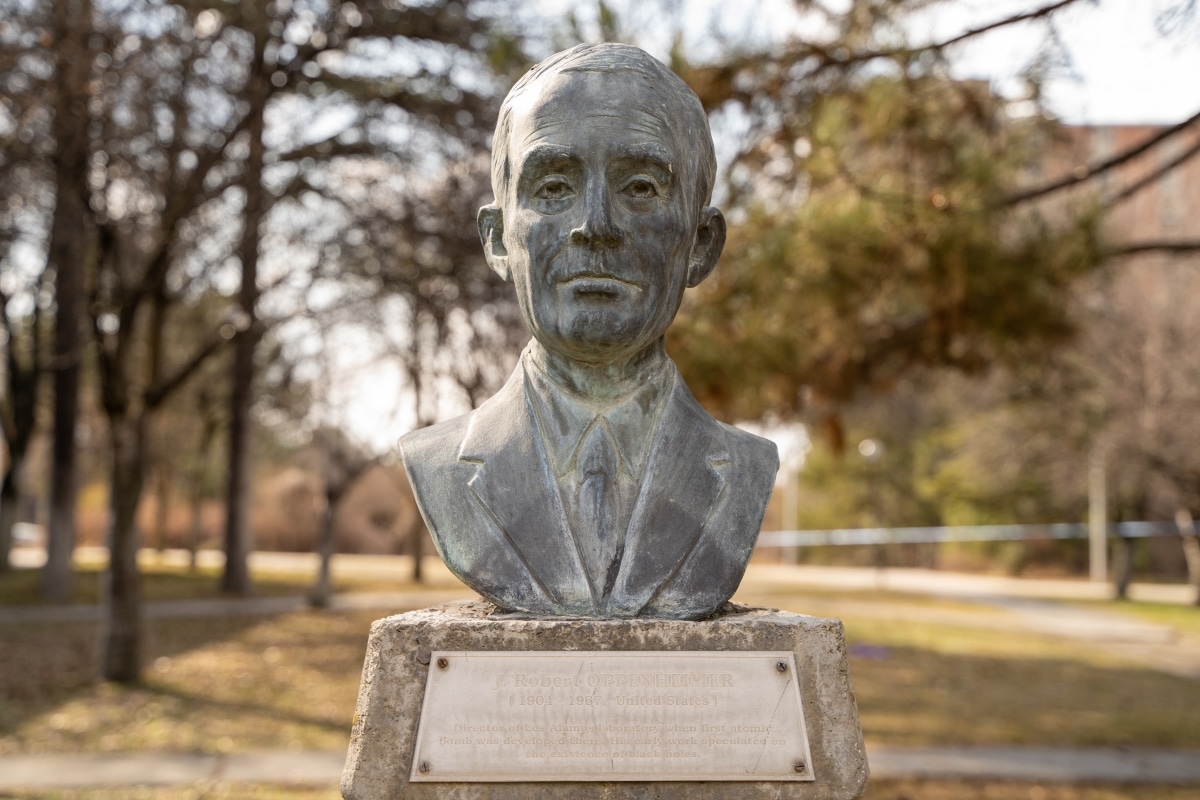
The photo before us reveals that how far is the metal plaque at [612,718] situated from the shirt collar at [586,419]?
55 centimetres

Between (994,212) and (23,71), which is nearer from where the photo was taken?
(994,212)

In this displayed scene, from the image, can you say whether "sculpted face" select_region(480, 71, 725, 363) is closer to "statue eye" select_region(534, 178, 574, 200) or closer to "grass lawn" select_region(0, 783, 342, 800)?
"statue eye" select_region(534, 178, 574, 200)

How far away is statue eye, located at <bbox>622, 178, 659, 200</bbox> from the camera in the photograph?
2633 mm

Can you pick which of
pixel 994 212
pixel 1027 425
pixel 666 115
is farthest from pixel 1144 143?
pixel 1027 425

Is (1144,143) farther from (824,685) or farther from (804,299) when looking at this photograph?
(824,685)

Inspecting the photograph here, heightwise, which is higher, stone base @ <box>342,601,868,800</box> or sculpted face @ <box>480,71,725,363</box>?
sculpted face @ <box>480,71,725,363</box>

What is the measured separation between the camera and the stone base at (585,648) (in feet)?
7.90

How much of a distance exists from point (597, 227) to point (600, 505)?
74cm

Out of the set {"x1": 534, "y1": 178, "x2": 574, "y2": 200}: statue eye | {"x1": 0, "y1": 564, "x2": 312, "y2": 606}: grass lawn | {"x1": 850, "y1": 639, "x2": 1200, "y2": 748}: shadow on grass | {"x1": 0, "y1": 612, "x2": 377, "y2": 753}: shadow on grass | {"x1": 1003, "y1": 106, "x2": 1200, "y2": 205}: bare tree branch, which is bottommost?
{"x1": 850, "y1": 639, "x2": 1200, "y2": 748}: shadow on grass

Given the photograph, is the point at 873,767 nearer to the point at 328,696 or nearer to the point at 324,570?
the point at 328,696

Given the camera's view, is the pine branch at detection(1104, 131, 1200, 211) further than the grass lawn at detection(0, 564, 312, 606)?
No

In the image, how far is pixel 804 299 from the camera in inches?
225

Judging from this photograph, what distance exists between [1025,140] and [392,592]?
41.1 ft

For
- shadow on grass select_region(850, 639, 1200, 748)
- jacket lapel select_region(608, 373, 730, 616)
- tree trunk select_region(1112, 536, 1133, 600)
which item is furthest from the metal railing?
jacket lapel select_region(608, 373, 730, 616)
